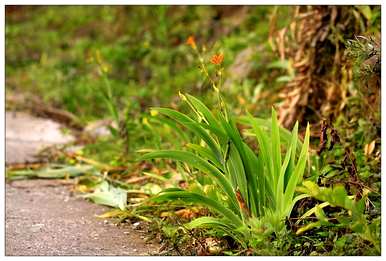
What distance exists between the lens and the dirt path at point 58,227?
2848mm

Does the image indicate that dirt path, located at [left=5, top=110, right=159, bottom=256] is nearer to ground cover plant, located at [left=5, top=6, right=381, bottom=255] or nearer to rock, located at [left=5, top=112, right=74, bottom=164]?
ground cover plant, located at [left=5, top=6, right=381, bottom=255]

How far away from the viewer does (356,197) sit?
2674 mm

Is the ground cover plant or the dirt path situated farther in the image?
the dirt path

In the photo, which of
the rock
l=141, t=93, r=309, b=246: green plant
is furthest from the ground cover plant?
the rock

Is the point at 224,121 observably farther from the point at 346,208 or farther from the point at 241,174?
the point at 346,208

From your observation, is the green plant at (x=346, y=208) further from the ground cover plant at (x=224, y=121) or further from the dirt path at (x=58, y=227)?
the dirt path at (x=58, y=227)

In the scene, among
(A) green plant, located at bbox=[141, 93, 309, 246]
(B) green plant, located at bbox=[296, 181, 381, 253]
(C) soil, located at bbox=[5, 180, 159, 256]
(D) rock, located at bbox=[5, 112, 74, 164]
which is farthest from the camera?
(D) rock, located at bbox=[5, 112, 74, 164]

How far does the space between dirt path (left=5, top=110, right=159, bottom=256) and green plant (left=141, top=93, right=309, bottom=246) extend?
349mm

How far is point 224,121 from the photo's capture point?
257cm

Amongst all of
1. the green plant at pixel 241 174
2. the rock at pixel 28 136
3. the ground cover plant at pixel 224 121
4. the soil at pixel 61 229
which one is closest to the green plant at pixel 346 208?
the ground cover plant at pixel 224 121

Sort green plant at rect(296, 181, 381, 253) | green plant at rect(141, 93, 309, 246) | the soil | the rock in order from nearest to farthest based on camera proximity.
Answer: green plant at rect(296, 181, 381, 253)
green plant at rect(141, 93, 309, 246)
the soil
the rock

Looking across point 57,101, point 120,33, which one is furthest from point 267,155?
point 120,33

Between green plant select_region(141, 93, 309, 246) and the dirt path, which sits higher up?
green plant select_region(141, 93, 309, 246)

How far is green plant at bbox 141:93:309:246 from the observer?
102 inches
